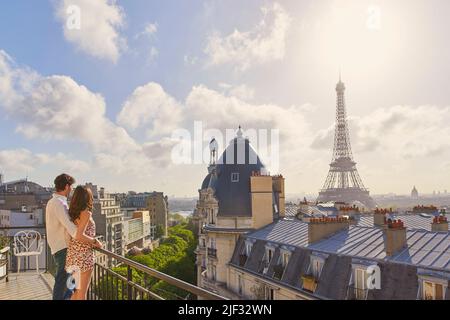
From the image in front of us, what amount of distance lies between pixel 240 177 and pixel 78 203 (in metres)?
23.9

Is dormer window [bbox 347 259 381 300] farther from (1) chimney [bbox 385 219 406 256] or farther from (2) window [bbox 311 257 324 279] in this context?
(2) window [bbox 311 257 324 279]

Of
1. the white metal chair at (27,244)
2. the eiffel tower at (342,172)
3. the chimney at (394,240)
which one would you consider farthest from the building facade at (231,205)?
the eiffel tower at (342,172)

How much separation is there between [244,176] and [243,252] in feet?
21.1

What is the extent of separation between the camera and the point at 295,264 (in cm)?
1955

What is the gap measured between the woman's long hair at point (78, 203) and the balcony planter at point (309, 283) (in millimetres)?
13398

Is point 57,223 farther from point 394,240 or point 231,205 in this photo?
point 231,205

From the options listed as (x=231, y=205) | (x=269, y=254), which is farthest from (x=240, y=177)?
(x=269, y=254)

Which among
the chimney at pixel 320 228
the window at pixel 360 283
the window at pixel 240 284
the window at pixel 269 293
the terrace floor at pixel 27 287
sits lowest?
the window at pixel 240 284

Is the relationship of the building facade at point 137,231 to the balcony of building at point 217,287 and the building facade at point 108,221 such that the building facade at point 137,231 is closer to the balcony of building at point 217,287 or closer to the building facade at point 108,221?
the building facade at point 108,221

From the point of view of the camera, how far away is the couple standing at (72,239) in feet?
20.1

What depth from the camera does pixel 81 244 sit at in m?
6.27

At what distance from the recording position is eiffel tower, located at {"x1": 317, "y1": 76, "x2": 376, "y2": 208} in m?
118

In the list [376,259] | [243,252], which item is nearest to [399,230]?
[376,259]
